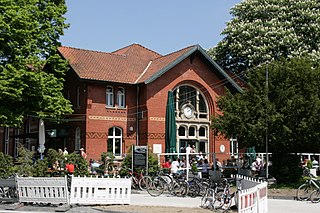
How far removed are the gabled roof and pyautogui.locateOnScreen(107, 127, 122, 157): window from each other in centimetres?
350

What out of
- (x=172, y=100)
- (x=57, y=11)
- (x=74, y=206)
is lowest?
(x=74, y=206)

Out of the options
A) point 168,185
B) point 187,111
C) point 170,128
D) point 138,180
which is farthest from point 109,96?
point 168,185

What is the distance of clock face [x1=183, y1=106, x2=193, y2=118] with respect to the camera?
117ft

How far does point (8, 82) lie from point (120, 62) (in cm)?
1102

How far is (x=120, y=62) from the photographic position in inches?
1469

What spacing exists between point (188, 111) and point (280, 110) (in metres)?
12.4

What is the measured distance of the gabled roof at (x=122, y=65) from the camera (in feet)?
111

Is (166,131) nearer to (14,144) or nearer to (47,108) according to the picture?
(47,108)

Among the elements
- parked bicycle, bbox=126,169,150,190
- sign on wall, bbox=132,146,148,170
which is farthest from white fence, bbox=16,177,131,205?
sign on wall, bbox=132,146,148,170

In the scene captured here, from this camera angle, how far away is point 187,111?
3591 centimetres

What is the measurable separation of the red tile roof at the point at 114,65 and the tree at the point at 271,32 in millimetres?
8142

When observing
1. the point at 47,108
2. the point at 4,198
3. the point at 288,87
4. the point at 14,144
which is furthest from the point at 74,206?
the point at 14,144

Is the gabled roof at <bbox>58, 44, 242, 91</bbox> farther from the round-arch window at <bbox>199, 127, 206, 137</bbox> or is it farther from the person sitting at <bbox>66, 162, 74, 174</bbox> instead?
the person sitting at <bbox>66, 162, 74, 174</bbox>

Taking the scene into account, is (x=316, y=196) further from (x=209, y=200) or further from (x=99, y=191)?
(x=99, y=191)
